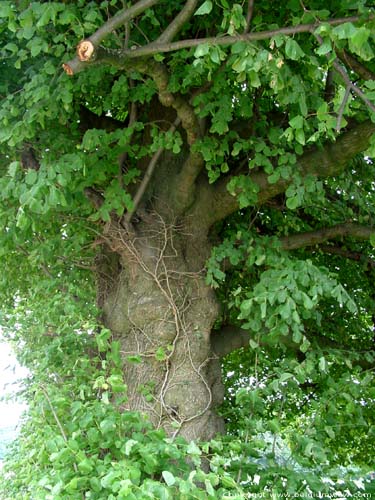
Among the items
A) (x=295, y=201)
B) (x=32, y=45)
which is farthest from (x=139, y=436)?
(x=32, y=45)

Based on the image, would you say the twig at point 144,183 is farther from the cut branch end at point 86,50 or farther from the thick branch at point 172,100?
the cut branch end at point 86,50

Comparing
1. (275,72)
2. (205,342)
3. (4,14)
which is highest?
(4,14)

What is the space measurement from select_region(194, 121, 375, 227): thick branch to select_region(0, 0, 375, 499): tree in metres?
0.01

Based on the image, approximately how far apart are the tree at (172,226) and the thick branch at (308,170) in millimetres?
13

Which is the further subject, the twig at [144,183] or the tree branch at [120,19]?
the twig at [144,183]

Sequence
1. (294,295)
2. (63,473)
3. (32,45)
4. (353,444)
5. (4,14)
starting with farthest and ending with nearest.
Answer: (353,444), (294,295), (32,45), (4,14), (63,473)

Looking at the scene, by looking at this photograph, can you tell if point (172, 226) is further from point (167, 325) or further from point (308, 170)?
point (308, 170)

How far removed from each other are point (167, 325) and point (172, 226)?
804mm

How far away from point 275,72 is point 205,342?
7.31ft

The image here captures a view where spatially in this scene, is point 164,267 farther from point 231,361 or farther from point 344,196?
point 231,361

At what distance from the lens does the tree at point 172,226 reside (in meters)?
2.68

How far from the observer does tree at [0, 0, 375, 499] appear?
2682 millimetres

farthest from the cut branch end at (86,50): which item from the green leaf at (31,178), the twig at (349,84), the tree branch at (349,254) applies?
the tree branch at (349,254)

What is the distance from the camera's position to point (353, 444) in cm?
685
